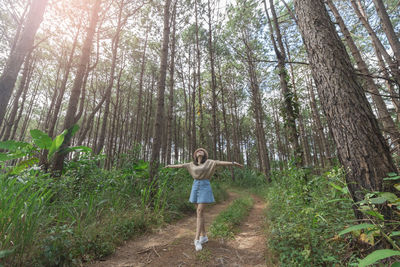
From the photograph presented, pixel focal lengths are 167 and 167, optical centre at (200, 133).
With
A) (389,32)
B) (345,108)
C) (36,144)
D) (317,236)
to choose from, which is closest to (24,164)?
(36,144)

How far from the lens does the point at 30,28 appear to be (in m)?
3.97

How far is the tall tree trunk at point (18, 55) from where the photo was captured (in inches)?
137

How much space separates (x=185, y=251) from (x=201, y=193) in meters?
1.02

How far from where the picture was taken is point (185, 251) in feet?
9.79

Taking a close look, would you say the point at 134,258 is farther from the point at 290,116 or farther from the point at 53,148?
the point at 290,116

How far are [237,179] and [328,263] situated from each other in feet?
36.2

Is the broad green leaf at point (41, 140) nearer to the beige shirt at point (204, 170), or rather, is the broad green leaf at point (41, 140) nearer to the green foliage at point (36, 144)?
the green foliage at point (36, 144)

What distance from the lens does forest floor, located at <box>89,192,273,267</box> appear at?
262 cm

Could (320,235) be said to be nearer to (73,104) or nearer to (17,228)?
(17,228)

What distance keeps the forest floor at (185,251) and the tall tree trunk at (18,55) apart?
383cm

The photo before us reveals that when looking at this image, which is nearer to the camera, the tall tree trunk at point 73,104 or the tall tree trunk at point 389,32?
the tall tree trunk at point 73,104

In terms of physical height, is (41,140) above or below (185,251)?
above

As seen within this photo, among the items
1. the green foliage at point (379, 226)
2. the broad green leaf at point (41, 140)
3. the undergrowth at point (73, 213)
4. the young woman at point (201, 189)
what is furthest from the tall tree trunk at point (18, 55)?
the green foliage at point (379, 226)

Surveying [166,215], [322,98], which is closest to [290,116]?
[322,98]
